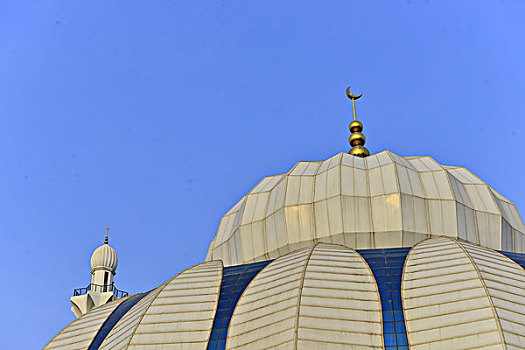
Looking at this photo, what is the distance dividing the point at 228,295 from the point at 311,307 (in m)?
4.52

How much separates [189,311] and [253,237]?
9499 millimetres

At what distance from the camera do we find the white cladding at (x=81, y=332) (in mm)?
31312

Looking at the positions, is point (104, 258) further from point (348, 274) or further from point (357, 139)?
point (348, 274)

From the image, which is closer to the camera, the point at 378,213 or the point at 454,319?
the point at 454,319

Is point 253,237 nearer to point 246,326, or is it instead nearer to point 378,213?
point 378,213

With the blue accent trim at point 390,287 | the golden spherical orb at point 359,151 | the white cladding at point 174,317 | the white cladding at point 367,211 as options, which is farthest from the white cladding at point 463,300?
the golden spherical orb at point 359,151

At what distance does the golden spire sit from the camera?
4477cm

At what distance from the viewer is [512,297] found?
26.3m

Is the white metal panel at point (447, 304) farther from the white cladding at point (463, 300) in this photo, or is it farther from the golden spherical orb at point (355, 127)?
the golden spherical orb at point (355, 127)

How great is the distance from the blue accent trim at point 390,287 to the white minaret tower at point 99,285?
99.6 ft

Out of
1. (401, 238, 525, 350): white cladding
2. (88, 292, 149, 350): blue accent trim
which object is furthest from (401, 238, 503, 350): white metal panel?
(88, 292, 149, 350): blue accent trim

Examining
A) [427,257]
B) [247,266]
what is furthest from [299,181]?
[427,257]

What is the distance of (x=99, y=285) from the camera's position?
2290 inches

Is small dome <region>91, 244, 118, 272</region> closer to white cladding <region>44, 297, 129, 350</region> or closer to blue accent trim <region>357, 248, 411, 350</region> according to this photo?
white cladding <region>44, 297, 129, 350</region>
